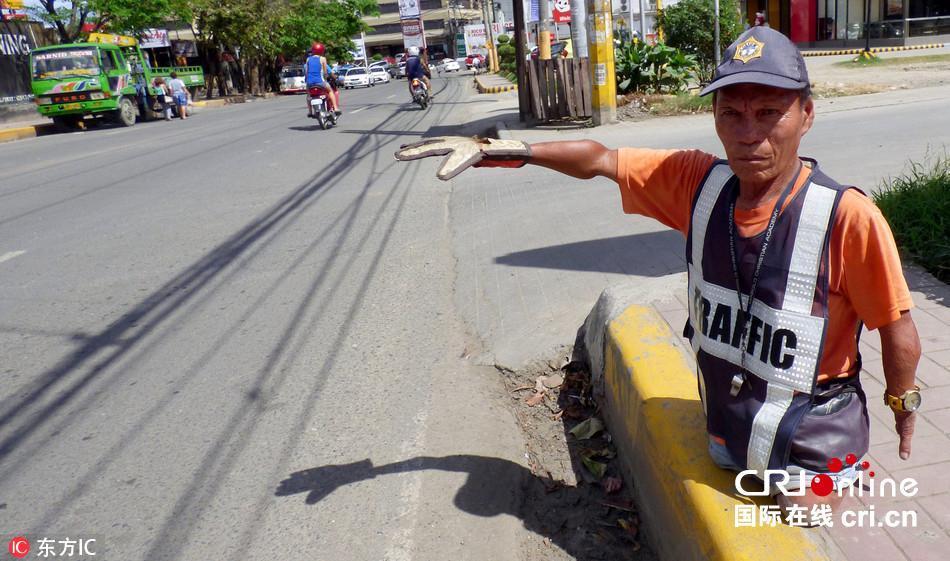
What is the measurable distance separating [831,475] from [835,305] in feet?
1.59

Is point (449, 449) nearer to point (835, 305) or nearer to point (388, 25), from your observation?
point (835, 305)

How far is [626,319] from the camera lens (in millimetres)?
3547

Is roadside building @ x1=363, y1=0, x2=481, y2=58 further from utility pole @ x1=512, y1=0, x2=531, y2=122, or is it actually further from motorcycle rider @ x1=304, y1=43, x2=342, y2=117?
utility pole @ x1=512, y1=0, x2=531, y2=122

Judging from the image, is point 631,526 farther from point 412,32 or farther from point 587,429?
point 412,32

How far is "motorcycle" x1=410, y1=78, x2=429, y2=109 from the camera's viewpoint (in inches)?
867

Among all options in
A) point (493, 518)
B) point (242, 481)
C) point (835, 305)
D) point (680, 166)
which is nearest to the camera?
point (835, 305)

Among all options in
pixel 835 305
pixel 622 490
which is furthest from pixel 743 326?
pixel 622 490

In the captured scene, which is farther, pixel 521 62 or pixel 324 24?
pixel 324 24

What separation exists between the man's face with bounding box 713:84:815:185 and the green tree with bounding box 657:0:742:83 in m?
15.3

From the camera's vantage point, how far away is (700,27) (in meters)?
16.2

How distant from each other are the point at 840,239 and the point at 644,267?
3.67 meters

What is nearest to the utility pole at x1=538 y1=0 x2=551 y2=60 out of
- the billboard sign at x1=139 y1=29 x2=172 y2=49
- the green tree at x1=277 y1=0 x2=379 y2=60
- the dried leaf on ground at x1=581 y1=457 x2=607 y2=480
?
the dried leaf on ground at x1=581 y1=457 x2=607 y2=480

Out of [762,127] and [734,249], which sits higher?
[762,127]

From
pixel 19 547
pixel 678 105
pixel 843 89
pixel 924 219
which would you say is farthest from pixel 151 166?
pixel 843 89
